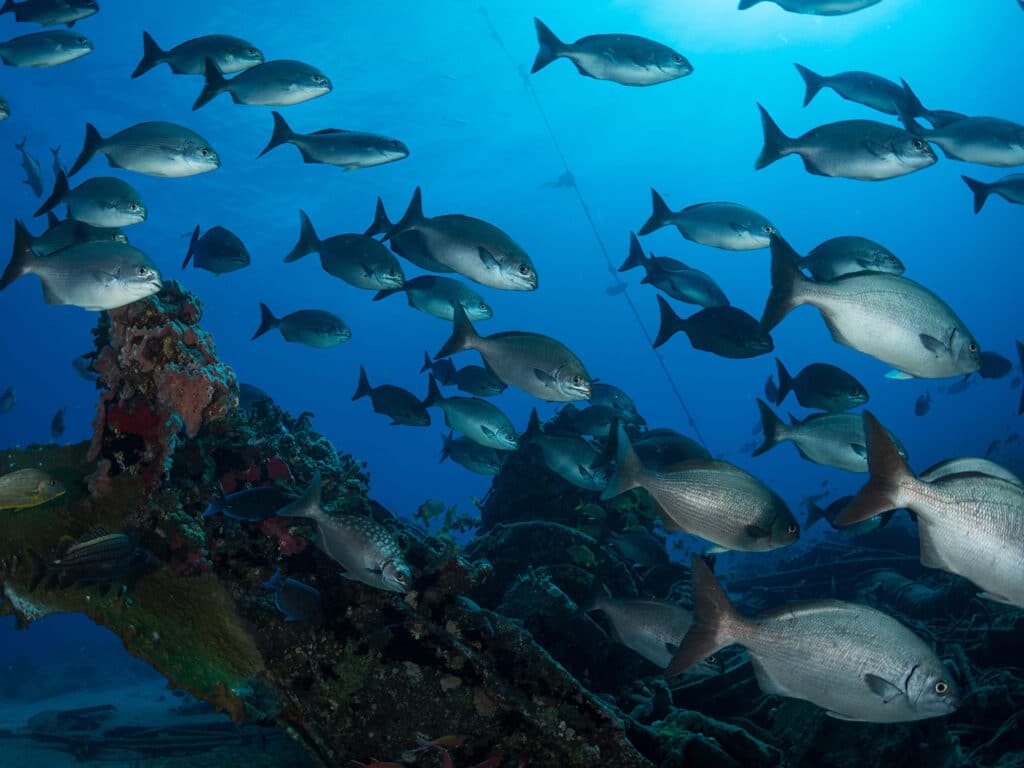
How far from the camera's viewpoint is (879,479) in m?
2.66

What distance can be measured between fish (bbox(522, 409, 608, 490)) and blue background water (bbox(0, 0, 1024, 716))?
11.0 metres

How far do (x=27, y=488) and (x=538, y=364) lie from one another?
336 cm

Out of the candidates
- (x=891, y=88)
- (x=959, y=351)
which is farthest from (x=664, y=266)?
(x=959, y=351)

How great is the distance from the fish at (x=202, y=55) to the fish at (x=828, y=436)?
20.5 feet

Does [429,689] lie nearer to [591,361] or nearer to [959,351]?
[959,351]

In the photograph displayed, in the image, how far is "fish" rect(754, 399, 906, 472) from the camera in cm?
488

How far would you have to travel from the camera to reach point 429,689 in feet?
11.6

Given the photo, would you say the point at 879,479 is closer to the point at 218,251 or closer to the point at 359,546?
the point at 359,546

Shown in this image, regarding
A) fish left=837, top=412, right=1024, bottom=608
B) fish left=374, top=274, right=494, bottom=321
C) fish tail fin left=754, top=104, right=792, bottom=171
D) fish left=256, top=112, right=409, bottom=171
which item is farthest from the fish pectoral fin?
fish left=256, top=112, right=409, bottom=171

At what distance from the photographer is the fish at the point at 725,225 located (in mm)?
6281

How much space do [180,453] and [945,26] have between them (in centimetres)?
6506

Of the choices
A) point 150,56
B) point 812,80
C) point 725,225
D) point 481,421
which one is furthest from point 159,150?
point 812,80

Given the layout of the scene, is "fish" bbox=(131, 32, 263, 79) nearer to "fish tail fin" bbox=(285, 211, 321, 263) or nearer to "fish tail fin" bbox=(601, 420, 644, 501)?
"fish tail fin" bbox=(285, 211, 321, 263)

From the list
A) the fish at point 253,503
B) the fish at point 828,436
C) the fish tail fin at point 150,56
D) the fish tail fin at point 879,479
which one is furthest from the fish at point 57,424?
the fish tail fin at point 879,479
